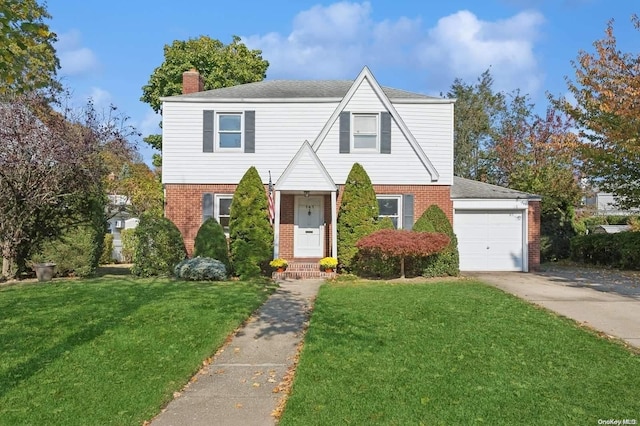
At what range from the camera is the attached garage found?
17.7 meters

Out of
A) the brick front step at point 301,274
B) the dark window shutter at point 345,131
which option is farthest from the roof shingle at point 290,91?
the brick front step at point 301,274

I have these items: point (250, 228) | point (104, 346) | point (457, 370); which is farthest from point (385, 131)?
point (104, 346)

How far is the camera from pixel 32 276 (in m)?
15.3

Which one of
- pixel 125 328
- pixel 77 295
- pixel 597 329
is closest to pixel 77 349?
pixel 125 328

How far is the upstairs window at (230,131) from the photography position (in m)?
17.6

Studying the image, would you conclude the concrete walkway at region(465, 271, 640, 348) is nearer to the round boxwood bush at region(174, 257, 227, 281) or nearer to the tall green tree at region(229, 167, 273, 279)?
the tall green tree at region(229, 167, 273, 279)

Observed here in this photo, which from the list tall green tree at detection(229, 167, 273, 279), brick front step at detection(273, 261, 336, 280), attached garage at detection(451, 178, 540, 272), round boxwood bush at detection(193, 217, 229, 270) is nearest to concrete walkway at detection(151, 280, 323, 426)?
brick front step at detection(273, 261, 336, 280)

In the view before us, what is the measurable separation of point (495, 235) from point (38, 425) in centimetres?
1610

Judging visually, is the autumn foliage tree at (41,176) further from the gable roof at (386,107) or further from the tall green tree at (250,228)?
the gable roof at (386,107)

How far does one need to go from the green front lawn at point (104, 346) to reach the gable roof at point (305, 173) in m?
5.06

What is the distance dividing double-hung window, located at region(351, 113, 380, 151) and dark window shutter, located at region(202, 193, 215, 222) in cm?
518

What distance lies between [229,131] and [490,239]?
388 inches

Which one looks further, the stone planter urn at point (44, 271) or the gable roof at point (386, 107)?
the gable roof at point (386, 107)

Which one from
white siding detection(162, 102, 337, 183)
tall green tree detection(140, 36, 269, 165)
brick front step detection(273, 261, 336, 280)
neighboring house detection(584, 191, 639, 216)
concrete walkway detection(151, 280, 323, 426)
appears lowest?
concrete walkway detection(151, 280, 323, 426)
